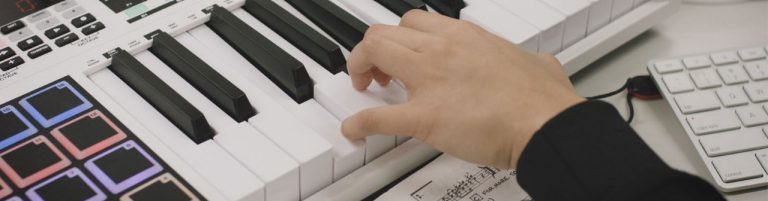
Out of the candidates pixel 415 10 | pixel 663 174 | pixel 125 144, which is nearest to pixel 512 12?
pixel 415 10

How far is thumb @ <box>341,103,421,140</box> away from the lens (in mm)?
924

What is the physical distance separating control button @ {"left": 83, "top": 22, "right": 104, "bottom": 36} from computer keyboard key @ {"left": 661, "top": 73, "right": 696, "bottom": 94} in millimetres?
653

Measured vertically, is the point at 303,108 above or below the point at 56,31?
Answer: below

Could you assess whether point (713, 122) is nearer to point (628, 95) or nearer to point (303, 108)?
point (628, 95)

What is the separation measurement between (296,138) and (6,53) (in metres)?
0.33

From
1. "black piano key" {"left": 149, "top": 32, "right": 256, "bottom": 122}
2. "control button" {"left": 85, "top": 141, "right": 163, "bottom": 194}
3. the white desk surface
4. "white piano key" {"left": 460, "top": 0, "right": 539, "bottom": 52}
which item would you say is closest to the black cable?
the white desk surface

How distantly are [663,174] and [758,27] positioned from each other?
55 centimetres

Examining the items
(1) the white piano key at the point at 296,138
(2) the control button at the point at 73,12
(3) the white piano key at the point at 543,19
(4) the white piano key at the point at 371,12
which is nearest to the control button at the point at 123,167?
(1) the white piano key at the point at 296,138

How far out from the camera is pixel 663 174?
84 centimetres

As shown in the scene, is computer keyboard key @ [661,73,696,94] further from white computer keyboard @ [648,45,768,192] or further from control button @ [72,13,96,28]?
control button @ [72,13,96,28]

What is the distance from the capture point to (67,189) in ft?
2.88

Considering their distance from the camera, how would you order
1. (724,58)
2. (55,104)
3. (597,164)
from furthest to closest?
(724,58) → (55,104) → (597,164)

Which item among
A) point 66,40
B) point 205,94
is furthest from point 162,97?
point 66,40

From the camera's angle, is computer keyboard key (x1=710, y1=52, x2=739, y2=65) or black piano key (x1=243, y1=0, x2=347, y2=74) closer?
black piano key (x1=243, y1=0, x2=347, y2=74)
